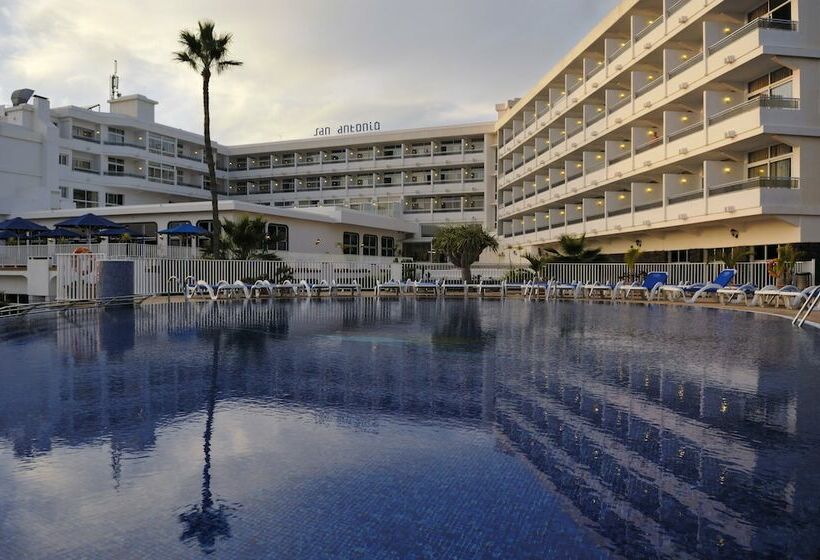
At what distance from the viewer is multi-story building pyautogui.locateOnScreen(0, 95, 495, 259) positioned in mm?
46688

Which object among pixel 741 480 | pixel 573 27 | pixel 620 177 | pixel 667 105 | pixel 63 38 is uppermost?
pixel 573 27

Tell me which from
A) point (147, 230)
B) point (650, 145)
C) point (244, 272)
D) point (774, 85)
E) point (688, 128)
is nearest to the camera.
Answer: point (774, 85)

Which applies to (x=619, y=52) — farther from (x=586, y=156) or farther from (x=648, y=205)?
(x=648, y=205)

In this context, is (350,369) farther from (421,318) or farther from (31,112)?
(31,112)

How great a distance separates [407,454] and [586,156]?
35444 mm

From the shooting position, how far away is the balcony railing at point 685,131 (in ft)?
85.4

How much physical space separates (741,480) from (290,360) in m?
5.98

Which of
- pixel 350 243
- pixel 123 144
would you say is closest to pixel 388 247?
pixel 350 243

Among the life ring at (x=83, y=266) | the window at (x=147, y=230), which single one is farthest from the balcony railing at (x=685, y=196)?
the window at (x=147, y=230)

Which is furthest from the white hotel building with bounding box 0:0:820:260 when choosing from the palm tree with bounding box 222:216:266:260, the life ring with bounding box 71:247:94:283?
the life ring with bounding box 71:247:94:283

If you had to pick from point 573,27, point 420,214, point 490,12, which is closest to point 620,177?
point 490,12

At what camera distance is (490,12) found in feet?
106

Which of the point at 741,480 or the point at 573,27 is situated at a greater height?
the point at 573,27

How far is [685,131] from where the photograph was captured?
88.7 feet
